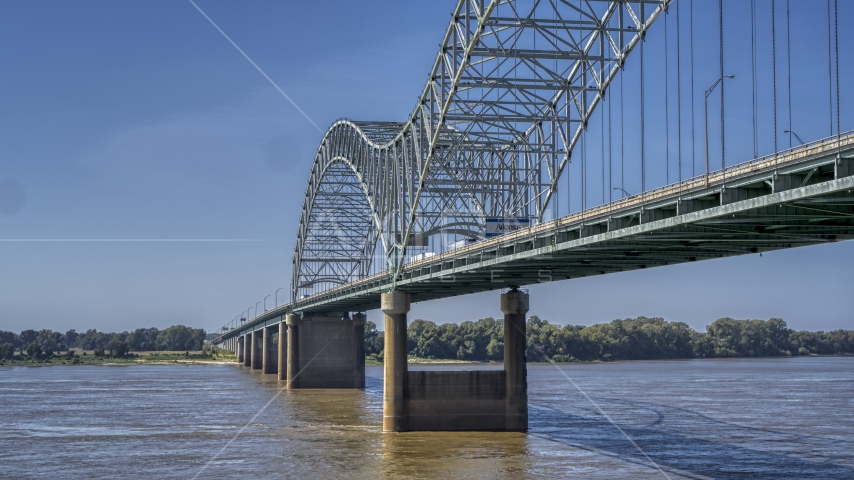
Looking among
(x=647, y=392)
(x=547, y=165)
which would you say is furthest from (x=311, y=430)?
(x=647, y=392)

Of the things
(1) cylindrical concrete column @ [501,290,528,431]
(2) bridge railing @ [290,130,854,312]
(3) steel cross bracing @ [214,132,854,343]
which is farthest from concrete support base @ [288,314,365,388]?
(2) bridge railing @ [290,130,854,312]

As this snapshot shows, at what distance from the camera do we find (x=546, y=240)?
49750 mm

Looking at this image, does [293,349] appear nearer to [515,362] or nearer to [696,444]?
[515,362]

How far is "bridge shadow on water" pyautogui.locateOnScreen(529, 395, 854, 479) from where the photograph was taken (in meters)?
47.8

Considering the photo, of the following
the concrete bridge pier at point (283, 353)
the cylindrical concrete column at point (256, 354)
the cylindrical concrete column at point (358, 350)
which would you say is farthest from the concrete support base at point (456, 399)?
the cylindrical concrete column at point (256, 354)

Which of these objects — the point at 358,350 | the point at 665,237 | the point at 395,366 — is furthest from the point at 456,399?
the point at 358,350

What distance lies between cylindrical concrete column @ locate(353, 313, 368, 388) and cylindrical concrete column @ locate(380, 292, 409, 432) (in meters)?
48.5

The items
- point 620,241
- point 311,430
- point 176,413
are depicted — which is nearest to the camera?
point 620,241

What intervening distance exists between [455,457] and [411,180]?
2655cm

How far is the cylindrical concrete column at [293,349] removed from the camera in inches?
4719

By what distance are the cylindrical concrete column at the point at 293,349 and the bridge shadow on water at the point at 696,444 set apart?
46723mm

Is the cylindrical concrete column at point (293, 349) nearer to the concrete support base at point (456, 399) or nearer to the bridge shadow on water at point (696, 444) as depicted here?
the bridge shadow on water at point (696, 444)

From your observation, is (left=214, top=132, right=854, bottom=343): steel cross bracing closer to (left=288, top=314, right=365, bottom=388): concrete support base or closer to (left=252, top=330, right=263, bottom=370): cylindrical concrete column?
(left=288, top=314, right=365, bottom=388): concrete support base

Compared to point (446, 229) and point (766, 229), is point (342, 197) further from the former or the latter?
point (766, 229)
